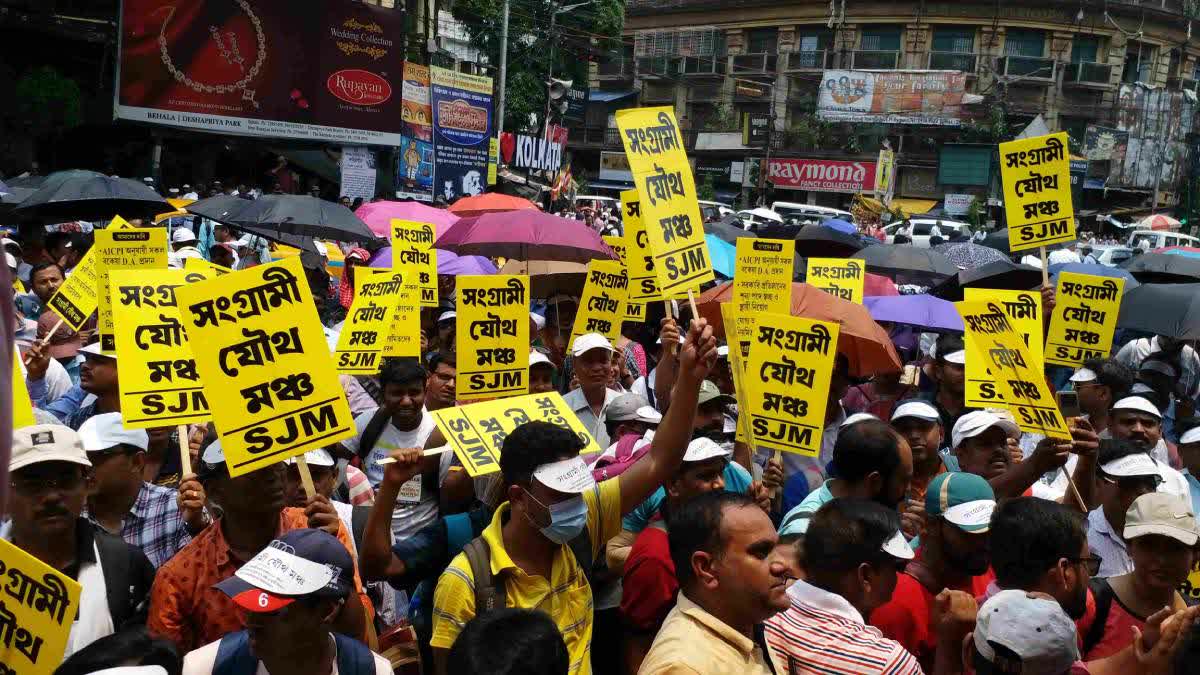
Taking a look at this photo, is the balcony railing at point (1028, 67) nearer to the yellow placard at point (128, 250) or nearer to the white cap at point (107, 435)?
the yellow placard at point (128, 250)

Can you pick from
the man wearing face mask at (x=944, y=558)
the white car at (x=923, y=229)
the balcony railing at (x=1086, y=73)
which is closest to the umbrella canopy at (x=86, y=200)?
the man wearing face mask at (x=944, y=558)

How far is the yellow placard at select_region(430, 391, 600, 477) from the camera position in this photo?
4.18 meters

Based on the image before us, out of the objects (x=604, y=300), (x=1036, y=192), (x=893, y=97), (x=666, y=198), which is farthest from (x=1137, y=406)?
(x=893, y=97)

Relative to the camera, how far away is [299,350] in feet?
12.9

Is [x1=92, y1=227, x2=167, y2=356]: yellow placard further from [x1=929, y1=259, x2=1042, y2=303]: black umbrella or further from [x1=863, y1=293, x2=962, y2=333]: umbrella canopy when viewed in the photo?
[x1=929, y1=259, x2=1042, y2=303]: black umbrella

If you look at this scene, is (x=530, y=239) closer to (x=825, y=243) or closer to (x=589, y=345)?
(x=589, y=345)

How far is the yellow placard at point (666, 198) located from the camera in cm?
473

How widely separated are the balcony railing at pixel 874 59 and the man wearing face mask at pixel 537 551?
52433mm

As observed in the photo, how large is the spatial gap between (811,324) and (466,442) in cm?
190

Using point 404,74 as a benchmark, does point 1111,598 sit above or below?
below

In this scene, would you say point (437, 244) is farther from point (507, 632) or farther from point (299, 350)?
point (507, 632)

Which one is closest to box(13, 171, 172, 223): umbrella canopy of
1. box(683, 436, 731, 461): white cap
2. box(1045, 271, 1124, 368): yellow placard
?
box(683, 436, 731, 461): white cap

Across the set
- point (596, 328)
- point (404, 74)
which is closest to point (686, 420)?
point (596, 328)

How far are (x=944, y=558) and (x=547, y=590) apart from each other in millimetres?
1479
